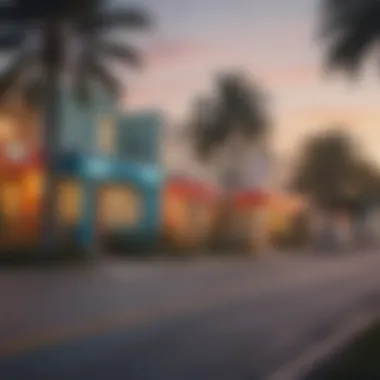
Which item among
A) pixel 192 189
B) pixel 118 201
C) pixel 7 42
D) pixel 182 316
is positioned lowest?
pixel 182 316

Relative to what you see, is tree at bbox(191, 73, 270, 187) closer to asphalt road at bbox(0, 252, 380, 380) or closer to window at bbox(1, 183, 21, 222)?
asphalt road at bbox(0, 252, 380, 380)

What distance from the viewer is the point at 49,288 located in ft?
49.9

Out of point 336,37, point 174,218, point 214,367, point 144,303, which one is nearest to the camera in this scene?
point 214,367

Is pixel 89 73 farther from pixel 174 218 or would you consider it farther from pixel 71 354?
pixel 71 354

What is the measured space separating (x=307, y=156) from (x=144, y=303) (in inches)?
244

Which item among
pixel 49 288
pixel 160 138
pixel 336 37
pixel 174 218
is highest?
pixel 336 37

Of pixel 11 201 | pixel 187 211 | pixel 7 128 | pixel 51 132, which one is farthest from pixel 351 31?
pixel 11 201

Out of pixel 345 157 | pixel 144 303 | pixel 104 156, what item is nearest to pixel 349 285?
pixel 144 303

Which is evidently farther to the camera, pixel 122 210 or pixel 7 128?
pixel 7 128

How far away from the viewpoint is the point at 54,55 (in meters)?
18.9

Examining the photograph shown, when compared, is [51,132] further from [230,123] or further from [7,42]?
[230,123]

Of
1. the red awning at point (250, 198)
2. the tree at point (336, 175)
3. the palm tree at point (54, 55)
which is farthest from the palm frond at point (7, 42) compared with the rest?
the tree at point (336, 175)

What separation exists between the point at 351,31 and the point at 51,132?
6.33 metres

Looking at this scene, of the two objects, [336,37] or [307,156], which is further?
[336,37]
